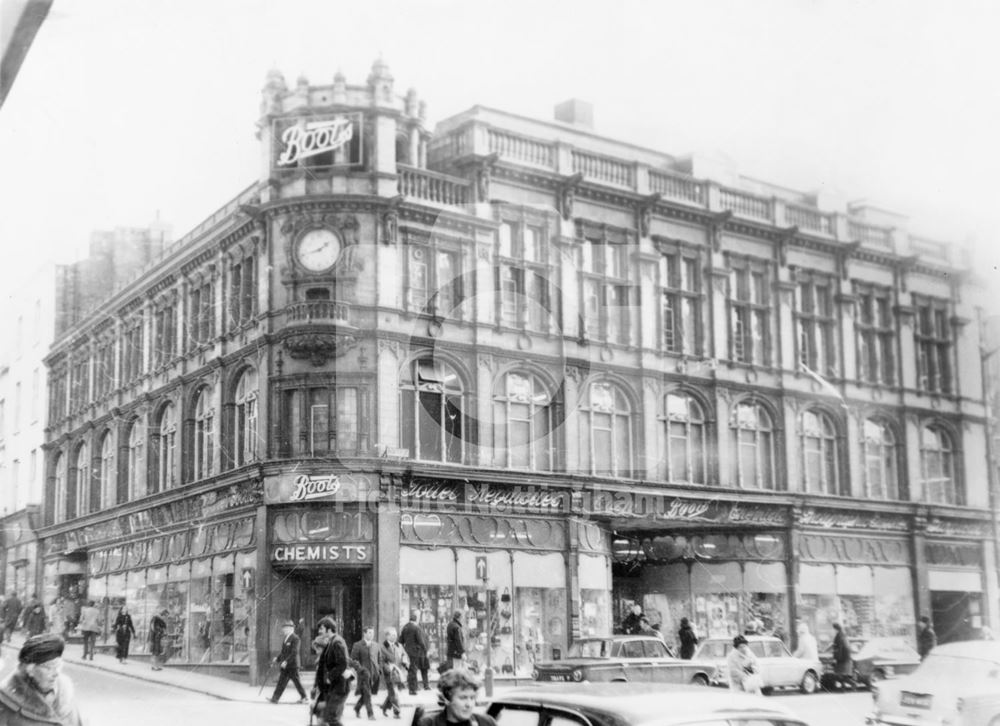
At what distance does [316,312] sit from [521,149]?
768 cm

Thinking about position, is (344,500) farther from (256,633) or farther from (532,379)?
(532,379)

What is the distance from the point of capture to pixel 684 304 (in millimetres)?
34312

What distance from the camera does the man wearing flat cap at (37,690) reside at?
7926mm

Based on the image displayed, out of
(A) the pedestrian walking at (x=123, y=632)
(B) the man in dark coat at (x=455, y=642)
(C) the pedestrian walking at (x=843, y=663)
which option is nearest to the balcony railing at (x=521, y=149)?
(B) the man in dark coat at (x=455, y=642)

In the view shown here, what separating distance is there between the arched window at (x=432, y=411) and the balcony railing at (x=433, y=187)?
4103 millimetres

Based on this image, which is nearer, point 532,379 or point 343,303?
point 343,303

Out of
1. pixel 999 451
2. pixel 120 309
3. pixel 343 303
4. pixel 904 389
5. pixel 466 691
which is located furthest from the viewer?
pixel 904 389

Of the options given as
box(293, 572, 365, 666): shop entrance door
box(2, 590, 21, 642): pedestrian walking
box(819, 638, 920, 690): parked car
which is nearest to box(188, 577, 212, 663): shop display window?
box(293, 572, 365, 666): shop entrance door

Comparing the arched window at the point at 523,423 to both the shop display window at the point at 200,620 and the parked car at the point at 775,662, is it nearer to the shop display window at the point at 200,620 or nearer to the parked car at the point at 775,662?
the parked car at the point at 775,662

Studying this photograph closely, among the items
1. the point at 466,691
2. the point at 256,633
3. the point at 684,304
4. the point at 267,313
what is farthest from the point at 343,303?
the point at 466,691

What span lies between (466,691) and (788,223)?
30556mm

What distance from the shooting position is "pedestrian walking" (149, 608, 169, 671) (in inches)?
1042

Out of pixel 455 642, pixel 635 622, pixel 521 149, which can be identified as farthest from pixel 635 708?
pixel 521 149

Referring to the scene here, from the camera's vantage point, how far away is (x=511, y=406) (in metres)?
30.7
